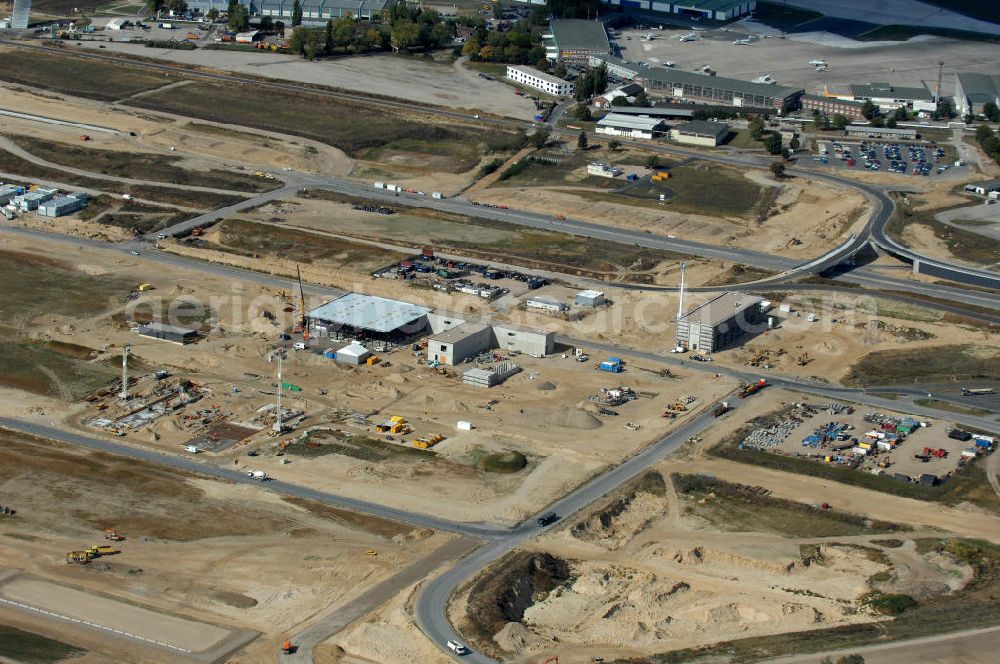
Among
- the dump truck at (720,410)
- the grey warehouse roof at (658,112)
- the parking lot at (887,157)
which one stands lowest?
the dump truck at (720,410)

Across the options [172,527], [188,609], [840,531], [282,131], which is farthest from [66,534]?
[282,131]

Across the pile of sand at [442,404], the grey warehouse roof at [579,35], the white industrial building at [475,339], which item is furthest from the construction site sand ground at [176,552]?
the grey warehouse roof at [579,35]

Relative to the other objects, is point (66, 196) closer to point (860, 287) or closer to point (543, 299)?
point (543, 299)

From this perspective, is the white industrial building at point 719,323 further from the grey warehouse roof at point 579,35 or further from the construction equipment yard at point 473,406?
the grey warehouse roof at point 579,35

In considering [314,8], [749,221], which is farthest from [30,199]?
[314,8]

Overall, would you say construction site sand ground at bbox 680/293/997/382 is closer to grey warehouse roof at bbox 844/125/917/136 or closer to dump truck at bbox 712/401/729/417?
dump truck at bbox 712/401/729/417
